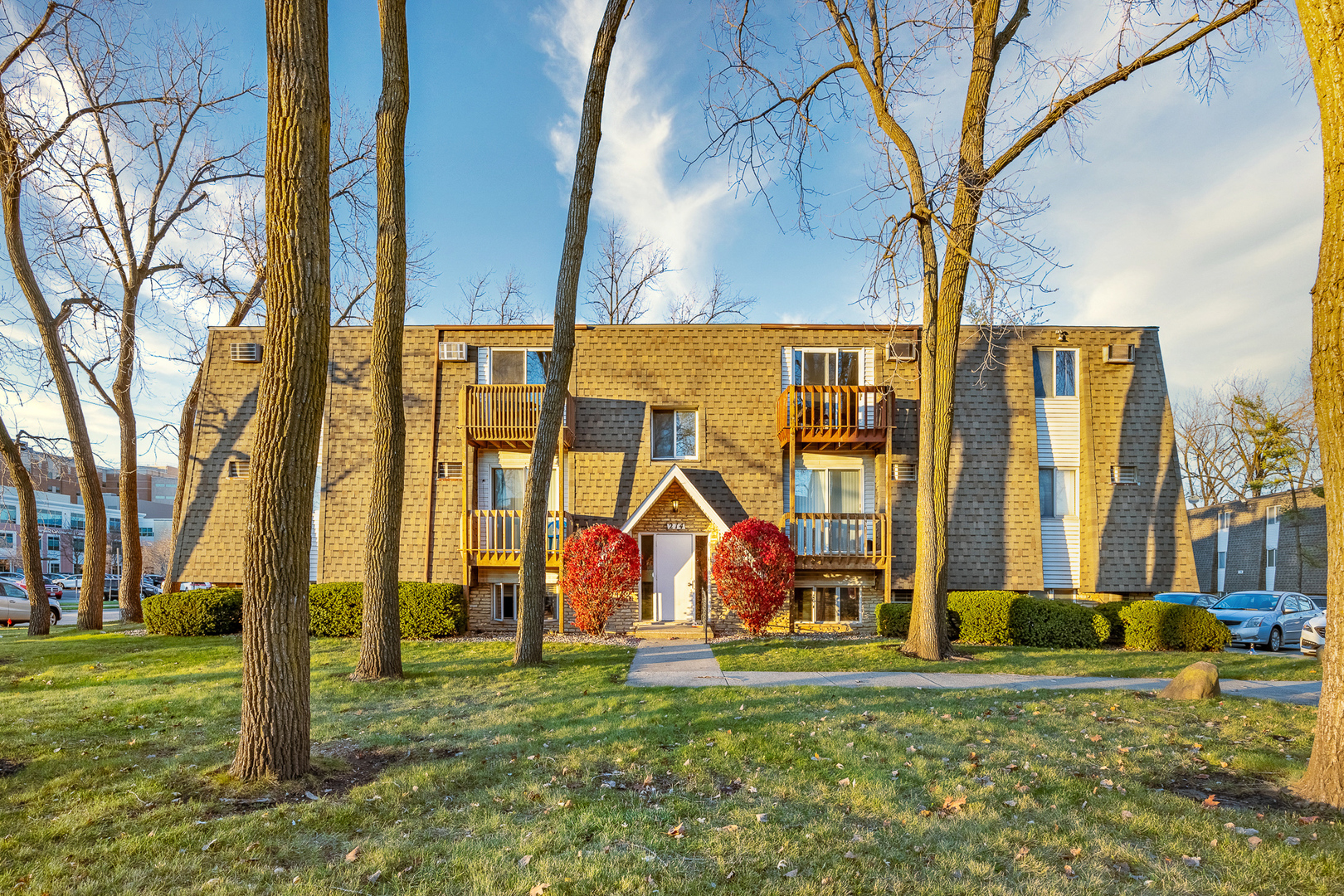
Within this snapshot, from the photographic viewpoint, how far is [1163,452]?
14766 mm

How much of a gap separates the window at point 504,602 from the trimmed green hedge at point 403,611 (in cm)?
182

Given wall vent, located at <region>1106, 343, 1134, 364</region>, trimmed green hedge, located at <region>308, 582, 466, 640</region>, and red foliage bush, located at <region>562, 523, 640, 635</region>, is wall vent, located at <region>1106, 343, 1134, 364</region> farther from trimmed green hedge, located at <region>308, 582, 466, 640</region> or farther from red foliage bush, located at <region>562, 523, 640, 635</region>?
trimmed green hedge, located at <region>308, 582, 466, 640</region>

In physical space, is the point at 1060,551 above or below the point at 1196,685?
above

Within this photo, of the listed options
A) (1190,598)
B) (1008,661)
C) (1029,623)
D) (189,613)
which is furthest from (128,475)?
(1190,598)

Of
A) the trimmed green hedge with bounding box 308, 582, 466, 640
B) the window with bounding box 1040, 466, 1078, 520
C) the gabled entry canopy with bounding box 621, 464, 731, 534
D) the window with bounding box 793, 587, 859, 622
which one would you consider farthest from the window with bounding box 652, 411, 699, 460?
the window with bounding box 1040, 466, 1078, 520

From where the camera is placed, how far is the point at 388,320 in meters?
8.71

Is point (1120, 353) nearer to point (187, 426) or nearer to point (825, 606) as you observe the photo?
point (825, 606)

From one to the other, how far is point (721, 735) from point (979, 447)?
11.4m

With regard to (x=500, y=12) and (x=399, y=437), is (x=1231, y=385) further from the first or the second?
(x=399, y=437)

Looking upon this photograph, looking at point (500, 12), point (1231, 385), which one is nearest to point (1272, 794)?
point (500, 12)

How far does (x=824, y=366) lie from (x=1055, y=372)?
5435 millimetres

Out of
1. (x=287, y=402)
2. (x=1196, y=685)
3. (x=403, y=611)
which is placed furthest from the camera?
(x=403, y=611)

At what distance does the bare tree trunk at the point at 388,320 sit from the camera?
28.1 ft

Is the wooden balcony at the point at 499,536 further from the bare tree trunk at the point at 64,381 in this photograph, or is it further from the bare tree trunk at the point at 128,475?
the bare tree trunk at the point at 128,475
